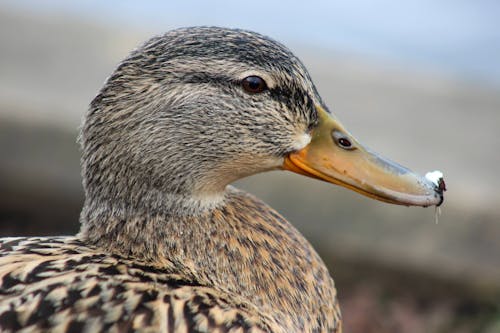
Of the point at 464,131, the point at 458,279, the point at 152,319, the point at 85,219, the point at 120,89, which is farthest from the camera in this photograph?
→ the point at 464,131

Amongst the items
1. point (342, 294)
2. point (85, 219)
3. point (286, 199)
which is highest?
point (85, 219)

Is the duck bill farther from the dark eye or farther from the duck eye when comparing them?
the dark eye

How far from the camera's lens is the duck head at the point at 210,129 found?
7.68 ft

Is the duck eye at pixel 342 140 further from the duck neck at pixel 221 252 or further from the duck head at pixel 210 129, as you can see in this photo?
the duck neck at pixel 221 252

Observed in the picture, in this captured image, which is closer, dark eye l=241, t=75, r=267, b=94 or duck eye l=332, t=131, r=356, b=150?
dark eye l=241, t=75, r=267, b=94

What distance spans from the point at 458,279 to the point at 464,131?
3.25 ft

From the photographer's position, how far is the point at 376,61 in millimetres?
5492

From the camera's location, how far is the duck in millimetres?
2332

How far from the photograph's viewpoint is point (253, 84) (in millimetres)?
2373

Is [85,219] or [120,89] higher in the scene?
[120,89]

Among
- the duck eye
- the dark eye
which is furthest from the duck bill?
the dark eye

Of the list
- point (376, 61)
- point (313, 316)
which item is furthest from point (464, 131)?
point (313, 316)

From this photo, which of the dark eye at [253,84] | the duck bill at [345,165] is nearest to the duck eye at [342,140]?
the duck bill at [345,165]

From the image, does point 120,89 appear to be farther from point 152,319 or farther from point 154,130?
point 152,319
